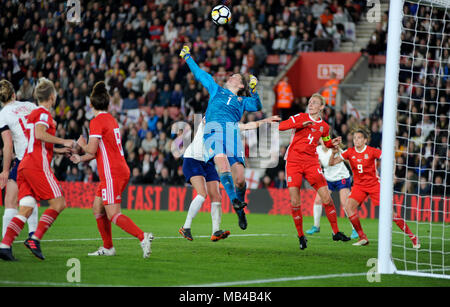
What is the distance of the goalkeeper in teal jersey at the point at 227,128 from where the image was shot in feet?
30.3

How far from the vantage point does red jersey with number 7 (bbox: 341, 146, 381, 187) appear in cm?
1026

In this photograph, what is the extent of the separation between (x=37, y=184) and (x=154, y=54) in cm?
1585

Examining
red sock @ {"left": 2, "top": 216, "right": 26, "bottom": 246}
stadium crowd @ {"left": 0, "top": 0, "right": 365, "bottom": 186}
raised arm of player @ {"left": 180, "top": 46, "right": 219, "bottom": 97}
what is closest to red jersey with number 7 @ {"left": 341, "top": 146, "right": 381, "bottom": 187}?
raised arm of player @ {"left": 180, "top": 46, "right": 219, "bottom": 97}

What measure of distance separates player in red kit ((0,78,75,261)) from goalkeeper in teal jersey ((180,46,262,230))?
2.62m

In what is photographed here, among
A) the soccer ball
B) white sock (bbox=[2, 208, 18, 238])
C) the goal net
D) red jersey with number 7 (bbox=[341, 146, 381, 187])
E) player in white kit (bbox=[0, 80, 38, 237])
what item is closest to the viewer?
the goal net

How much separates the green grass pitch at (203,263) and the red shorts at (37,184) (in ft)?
2.29

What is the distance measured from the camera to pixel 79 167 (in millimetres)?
21547

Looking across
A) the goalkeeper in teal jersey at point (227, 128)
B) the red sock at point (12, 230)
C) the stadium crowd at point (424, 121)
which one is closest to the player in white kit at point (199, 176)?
the goalkeeper in teal jersey at point (227, 128)

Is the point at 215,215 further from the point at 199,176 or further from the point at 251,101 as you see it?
the point at 251,101

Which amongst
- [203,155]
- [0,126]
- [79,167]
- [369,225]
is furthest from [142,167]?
[0,126]

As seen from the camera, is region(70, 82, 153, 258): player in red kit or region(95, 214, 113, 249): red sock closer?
region(70, 82, 153, 258): player in red kit

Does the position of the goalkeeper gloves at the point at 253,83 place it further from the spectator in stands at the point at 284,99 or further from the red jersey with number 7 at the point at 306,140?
the spectator in stands at the point at 284,99

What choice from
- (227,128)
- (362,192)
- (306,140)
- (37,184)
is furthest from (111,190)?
(362,192)

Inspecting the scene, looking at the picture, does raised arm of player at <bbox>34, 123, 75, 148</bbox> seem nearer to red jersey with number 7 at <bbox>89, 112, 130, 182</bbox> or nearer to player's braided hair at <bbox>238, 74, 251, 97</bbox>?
red jersey with number 7 at <bbox>89, 112, 130, 182</bbox>
